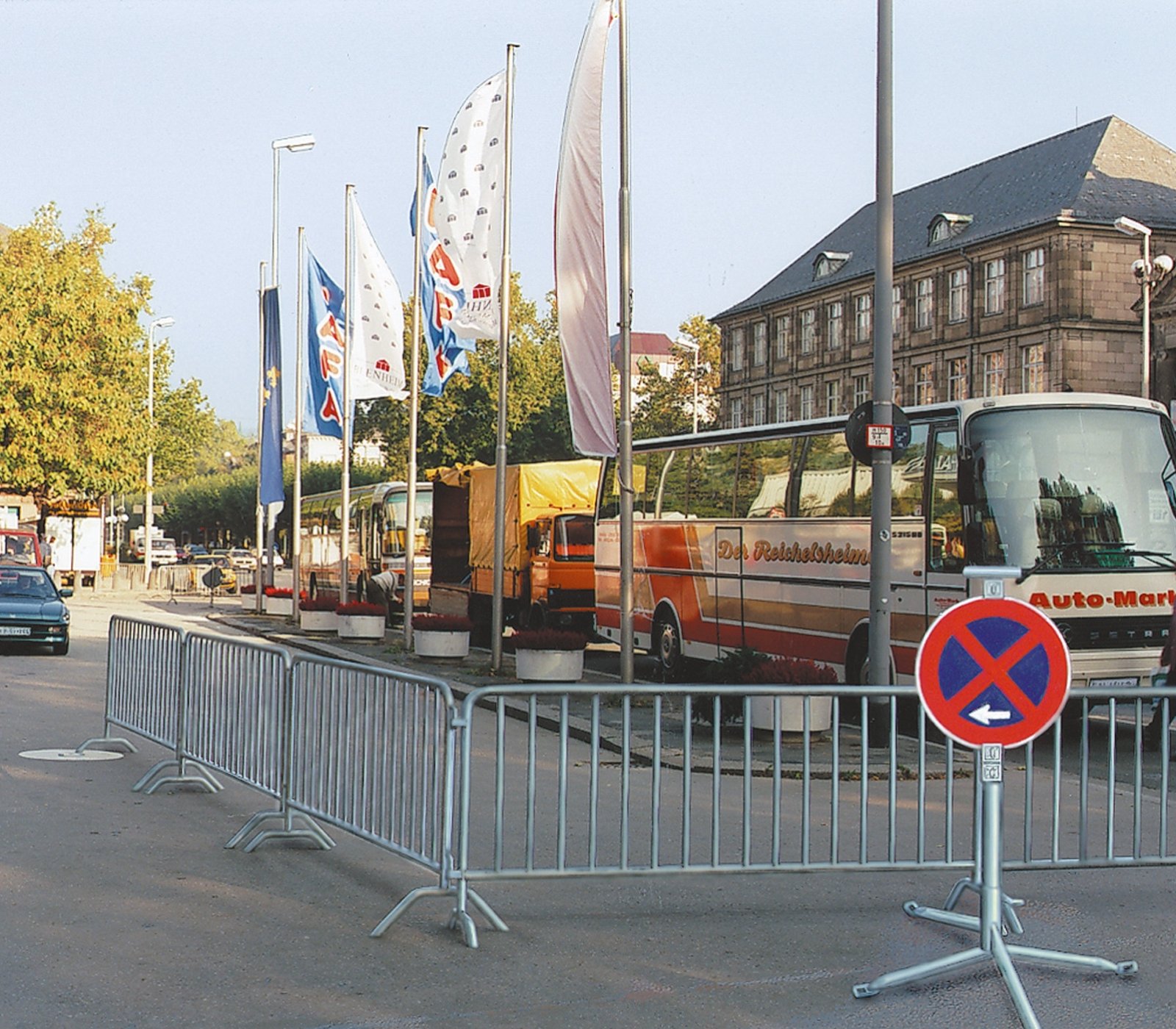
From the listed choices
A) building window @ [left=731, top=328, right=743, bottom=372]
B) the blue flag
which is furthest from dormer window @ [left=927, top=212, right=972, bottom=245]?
the blue flag

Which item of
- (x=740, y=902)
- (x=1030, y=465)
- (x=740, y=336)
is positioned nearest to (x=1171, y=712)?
(x=740, y=902)

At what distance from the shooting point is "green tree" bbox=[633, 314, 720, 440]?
88.9 metres

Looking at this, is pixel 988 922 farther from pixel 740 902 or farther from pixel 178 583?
pixel 178 583

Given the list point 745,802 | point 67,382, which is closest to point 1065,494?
point 745,802

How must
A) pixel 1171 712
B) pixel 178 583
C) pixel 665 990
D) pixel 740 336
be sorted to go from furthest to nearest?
pixel 740 336, pixel 178 583, pixel 1171 712, pixel 665 990

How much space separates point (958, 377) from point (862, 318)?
8259 mm

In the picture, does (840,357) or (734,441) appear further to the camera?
(840,357)

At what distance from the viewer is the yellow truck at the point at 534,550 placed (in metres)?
27.0

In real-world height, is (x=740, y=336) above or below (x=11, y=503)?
above

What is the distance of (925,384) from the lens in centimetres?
7069

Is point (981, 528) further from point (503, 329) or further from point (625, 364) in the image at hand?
point (503, 329)

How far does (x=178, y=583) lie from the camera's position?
58750mm

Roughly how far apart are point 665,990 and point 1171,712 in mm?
3588

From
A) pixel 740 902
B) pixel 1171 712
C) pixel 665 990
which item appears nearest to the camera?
pixel 665 990
